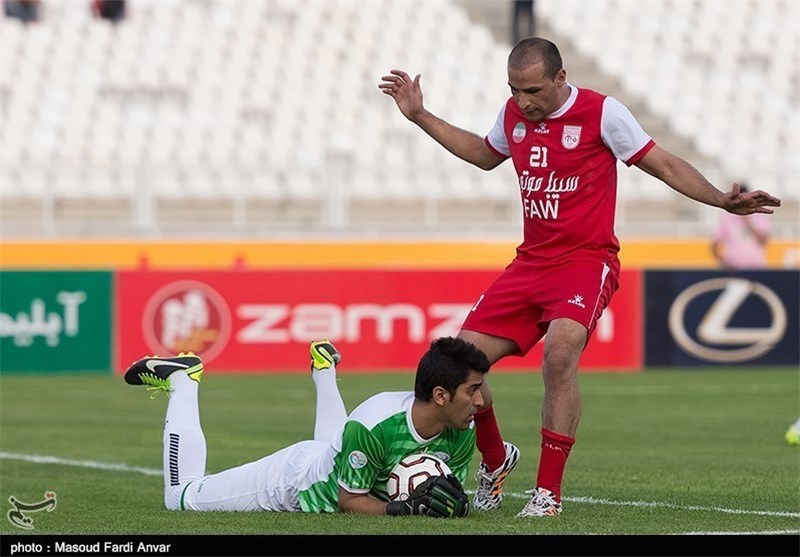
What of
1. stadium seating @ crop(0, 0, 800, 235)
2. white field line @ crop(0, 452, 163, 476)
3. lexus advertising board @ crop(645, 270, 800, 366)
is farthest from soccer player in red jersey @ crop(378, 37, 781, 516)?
stadium seating @ crop(0, 0, 800, 235)

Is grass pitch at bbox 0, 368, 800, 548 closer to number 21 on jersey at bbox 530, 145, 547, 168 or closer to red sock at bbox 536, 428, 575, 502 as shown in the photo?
red sock at bbox 536, 428, 575, 502

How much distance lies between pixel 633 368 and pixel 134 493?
12.9 metres

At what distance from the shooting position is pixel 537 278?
8.17 metres

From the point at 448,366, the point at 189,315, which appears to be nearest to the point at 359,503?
the point at 448,366

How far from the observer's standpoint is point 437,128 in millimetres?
8703

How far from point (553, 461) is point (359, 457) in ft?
3.23

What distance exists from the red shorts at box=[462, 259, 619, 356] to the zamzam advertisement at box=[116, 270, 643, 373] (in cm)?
1241

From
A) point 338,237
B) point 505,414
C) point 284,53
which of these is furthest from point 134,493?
point 284,53

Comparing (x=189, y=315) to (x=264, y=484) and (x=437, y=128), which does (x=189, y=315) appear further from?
(x=264, y=484)

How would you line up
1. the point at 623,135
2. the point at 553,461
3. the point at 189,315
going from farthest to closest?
the point at 189,315
the point at 623,135
the point at 553,461

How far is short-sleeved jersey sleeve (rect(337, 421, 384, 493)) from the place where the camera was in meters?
7.65

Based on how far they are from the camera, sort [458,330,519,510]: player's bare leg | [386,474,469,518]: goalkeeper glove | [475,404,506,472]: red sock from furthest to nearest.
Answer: [475,404,506,472]: red sock → [458,330,519,510]: player's bare leg → [386,474,469,518]: goalkeeper glove

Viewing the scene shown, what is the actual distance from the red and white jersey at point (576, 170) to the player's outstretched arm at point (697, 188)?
86mm

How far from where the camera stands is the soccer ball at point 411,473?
7.71 metres
